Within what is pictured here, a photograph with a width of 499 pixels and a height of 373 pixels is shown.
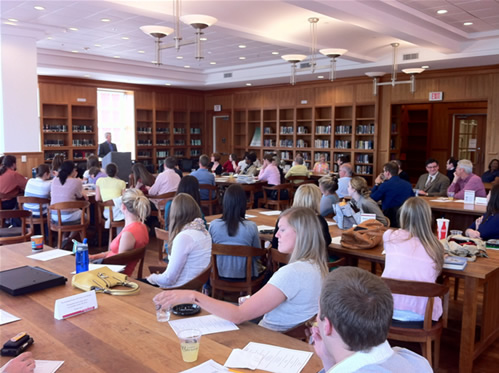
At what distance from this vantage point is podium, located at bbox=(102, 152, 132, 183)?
364 inches

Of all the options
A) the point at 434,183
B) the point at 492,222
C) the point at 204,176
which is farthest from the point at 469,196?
the point at 204,176

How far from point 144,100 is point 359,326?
1370 centimetres

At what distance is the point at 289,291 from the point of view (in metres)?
2.26

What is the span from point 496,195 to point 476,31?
5330mm

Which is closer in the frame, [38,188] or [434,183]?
[38,188]

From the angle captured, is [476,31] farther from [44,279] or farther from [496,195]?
[44,279]

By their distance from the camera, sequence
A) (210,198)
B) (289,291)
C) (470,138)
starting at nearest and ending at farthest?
(289,291), (210,198), (470,138)

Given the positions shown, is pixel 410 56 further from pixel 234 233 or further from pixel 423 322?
pixel 423 322

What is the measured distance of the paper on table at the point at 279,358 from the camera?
1691 millimetres

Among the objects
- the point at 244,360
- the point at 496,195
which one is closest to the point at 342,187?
the point at 496,195

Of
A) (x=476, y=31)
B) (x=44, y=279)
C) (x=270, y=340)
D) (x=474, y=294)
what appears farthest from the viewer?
(x=476, y=31)

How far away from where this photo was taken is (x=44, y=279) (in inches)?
99.9

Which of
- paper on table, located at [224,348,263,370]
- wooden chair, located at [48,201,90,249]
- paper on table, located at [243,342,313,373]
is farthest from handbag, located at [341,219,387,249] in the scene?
wooden chair, located at [48,201,90,249]

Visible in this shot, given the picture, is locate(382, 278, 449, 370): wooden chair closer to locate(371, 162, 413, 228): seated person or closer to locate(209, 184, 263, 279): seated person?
locate(209, 184, 263, 279): seated person
